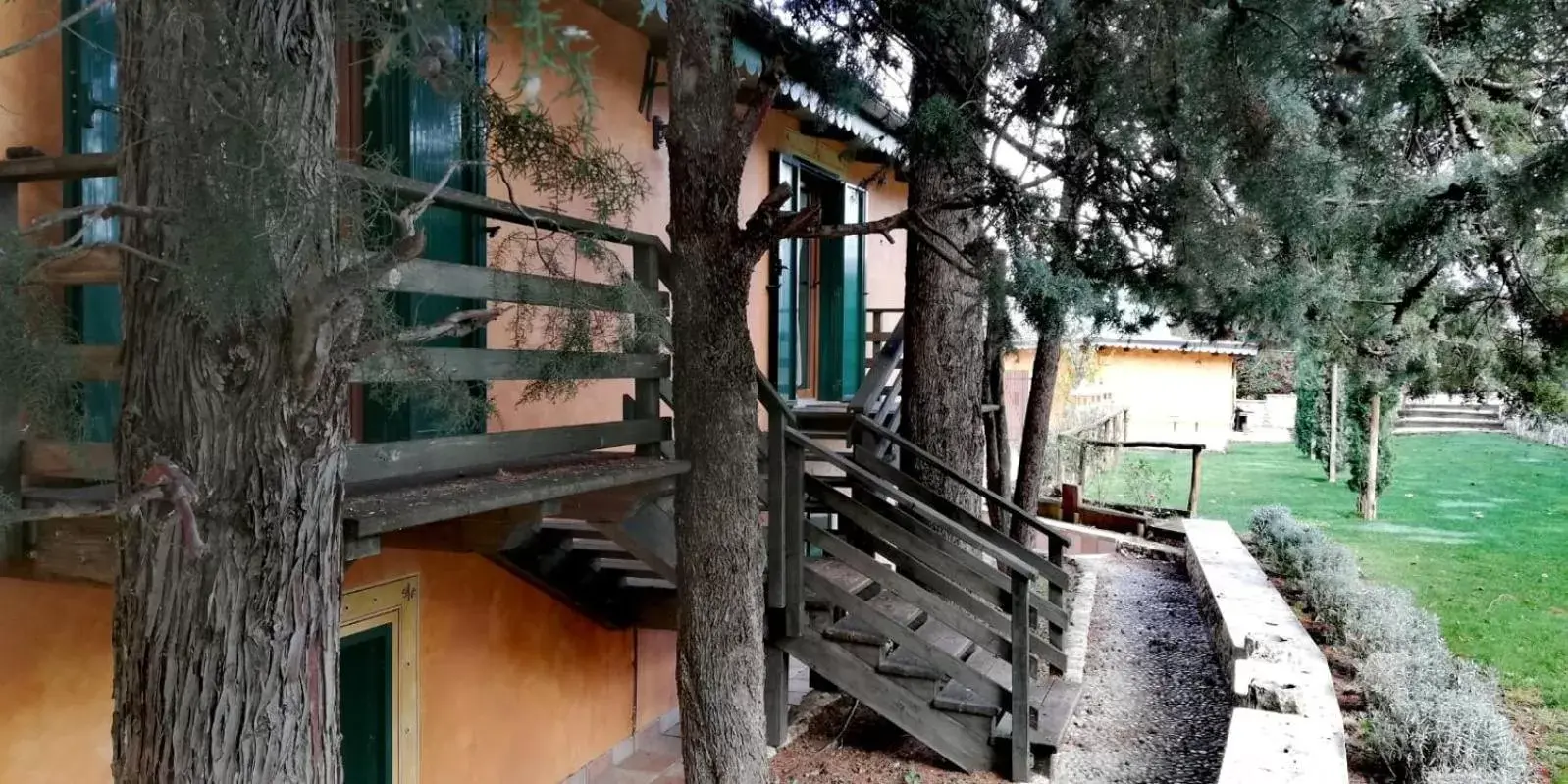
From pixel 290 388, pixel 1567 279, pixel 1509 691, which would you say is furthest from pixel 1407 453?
pixel 290 388

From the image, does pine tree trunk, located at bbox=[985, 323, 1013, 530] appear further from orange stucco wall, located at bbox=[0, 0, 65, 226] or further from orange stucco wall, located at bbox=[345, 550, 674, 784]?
orange stucco wall, located at bbox=[0, 0, 65, 226]

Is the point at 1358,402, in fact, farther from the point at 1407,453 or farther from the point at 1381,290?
the point at 1381,290

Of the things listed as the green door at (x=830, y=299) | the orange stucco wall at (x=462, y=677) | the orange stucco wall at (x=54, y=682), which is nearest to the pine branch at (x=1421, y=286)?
the orange stucco wall at (x=462, y=677)

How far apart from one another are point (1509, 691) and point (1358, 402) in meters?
7.53

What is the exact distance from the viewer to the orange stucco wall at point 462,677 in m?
3.03

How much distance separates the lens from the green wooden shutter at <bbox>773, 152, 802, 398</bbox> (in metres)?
8.48

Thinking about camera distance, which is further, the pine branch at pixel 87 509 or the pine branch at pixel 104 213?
the pine branch at pixel 87 509

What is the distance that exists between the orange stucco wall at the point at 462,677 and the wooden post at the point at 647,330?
4.16 feet

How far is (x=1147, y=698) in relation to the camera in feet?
23.7

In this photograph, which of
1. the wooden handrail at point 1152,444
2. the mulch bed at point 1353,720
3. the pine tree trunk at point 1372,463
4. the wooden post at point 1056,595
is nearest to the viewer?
the mulch bed at point 1353,720

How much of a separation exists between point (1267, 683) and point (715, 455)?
3.91 meters

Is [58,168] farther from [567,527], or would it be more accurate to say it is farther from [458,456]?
[567,527]

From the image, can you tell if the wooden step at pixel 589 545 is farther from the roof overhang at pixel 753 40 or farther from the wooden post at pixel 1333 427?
the wooden post at pixel 1333 427

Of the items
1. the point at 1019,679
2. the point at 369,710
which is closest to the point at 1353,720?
the point at 1019,679
